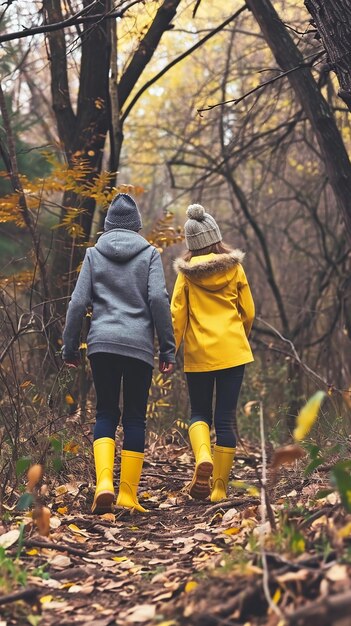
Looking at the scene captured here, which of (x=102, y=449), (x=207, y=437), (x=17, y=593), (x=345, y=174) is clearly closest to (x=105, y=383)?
(x=102, y=449)

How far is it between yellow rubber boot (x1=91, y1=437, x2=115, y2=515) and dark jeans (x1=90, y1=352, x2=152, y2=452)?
0.22 ft

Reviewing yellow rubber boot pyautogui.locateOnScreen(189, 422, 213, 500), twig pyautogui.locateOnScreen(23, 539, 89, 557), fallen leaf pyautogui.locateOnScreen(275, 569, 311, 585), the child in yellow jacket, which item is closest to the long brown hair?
the child in yellow jacket

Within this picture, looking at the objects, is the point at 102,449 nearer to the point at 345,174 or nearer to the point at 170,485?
the point at 170,485

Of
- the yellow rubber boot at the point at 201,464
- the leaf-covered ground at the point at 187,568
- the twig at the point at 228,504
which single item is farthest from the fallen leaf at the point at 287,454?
the yellow rubber boot at the point at 201,464

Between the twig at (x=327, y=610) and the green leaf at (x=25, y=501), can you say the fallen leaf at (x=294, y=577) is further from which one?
the green leaf at (x=25, y=501)

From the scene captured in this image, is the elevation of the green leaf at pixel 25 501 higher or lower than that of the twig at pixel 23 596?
higher

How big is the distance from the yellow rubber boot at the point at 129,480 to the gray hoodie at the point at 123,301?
55cm

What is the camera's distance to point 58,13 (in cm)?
666

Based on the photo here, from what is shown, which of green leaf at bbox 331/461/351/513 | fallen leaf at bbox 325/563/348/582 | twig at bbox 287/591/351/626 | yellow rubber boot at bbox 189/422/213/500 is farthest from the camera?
yellow rubber boot at bbox 189/422/213/500

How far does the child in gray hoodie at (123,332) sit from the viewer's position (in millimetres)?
4562

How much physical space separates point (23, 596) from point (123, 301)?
2.24 meters

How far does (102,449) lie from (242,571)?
1997 millimetres

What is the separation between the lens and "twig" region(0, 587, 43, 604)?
8.59 feet

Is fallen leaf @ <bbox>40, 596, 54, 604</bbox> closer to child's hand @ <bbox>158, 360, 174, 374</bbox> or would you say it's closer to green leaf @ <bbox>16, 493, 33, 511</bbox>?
green leaf @ <bbox>16, 493, 33, 511</bbox>
